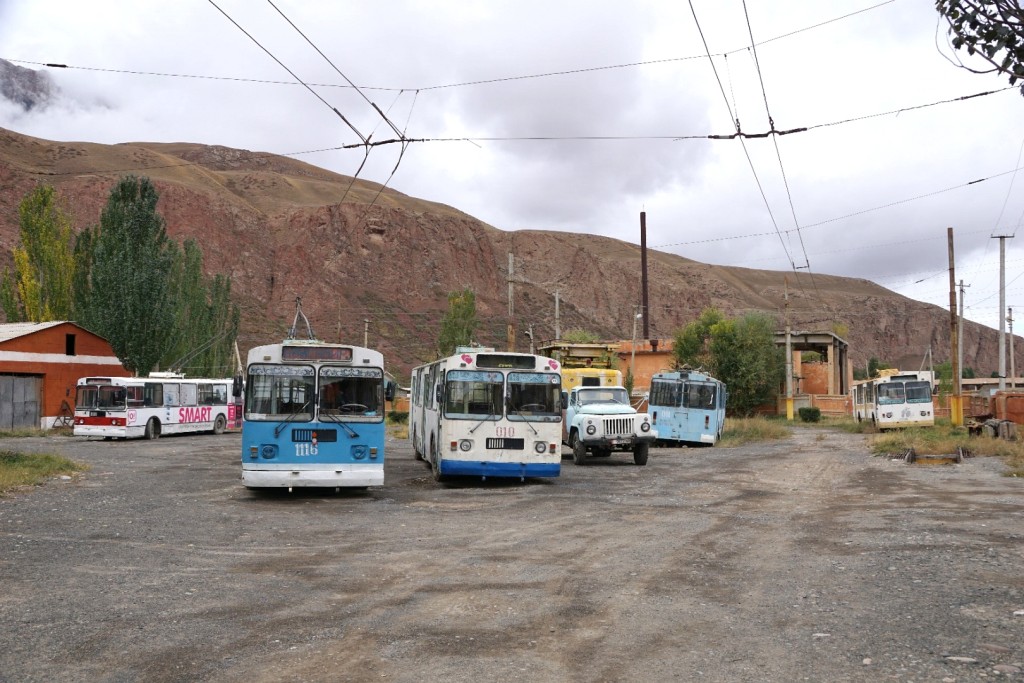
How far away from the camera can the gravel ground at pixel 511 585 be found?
6211 millimetres

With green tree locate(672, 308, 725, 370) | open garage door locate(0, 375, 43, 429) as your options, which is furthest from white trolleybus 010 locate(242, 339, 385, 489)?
green tree locate(672, 308, 725, 370)

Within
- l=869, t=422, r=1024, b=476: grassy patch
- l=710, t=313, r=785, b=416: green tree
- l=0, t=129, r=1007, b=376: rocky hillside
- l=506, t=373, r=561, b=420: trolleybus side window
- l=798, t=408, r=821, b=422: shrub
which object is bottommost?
l=869, t=422, r=1024, b=476: grassy patch

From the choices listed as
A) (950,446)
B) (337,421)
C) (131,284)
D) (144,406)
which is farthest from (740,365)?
(337,421)

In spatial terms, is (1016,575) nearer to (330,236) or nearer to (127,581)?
(127,581)

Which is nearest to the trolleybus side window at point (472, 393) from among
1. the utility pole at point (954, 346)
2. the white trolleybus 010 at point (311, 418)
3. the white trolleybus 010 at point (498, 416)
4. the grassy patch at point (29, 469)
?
the white trolleybus 010 at point (498, 416)

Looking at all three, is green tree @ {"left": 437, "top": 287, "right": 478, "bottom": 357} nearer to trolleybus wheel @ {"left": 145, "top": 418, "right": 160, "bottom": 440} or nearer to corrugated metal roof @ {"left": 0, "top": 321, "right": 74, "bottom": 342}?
corrugated metal roof @ {"left": 0, "top": 321, "right": 74, "bottom": 342}

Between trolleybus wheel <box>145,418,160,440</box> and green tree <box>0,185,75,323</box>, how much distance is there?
668 inches

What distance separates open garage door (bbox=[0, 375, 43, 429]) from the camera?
1599 inches

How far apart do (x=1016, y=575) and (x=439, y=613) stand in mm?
5899

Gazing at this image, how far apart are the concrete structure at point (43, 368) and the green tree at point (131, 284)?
1399 mm

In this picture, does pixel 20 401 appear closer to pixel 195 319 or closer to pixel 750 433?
pixel 195 319

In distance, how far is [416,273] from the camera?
405 ft

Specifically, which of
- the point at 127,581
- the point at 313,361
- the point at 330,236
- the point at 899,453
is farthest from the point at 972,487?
the point at 330,236

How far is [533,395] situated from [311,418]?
4774 mm
